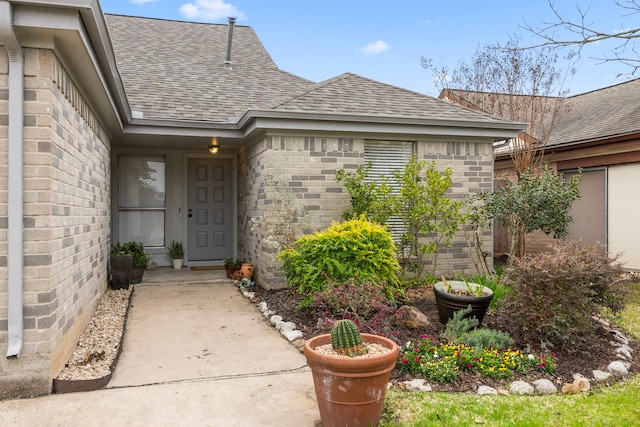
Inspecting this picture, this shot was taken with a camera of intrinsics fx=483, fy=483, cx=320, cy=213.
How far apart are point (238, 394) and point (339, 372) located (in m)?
1.09

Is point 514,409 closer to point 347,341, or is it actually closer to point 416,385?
point 416,385

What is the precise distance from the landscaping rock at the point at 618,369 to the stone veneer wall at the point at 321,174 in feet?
13.4

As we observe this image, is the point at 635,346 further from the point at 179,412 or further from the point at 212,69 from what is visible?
the point at 212,69

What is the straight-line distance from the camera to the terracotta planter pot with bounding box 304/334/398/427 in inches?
112

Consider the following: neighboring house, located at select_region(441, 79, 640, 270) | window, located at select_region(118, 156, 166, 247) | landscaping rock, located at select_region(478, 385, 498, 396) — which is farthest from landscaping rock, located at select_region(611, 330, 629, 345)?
window, located at select_region(118, 156, 166, 247)

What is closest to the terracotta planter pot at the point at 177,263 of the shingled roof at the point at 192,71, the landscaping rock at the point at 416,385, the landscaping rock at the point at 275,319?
the shingled roof at the point at 192,71

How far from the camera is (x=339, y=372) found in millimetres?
2861

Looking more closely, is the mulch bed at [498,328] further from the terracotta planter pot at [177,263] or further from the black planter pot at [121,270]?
the terracotta planter pot at [177,263]

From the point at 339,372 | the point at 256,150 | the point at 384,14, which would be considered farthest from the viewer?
the point at 384,14

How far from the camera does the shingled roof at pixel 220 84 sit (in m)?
8.07

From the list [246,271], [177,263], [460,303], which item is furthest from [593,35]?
[177,263]

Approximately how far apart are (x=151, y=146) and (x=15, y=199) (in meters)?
6.44

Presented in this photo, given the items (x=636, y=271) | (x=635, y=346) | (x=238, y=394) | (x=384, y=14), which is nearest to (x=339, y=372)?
(x=238, y=394)

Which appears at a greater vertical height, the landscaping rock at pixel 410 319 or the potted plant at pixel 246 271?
the potted plant at pixel 246 271
